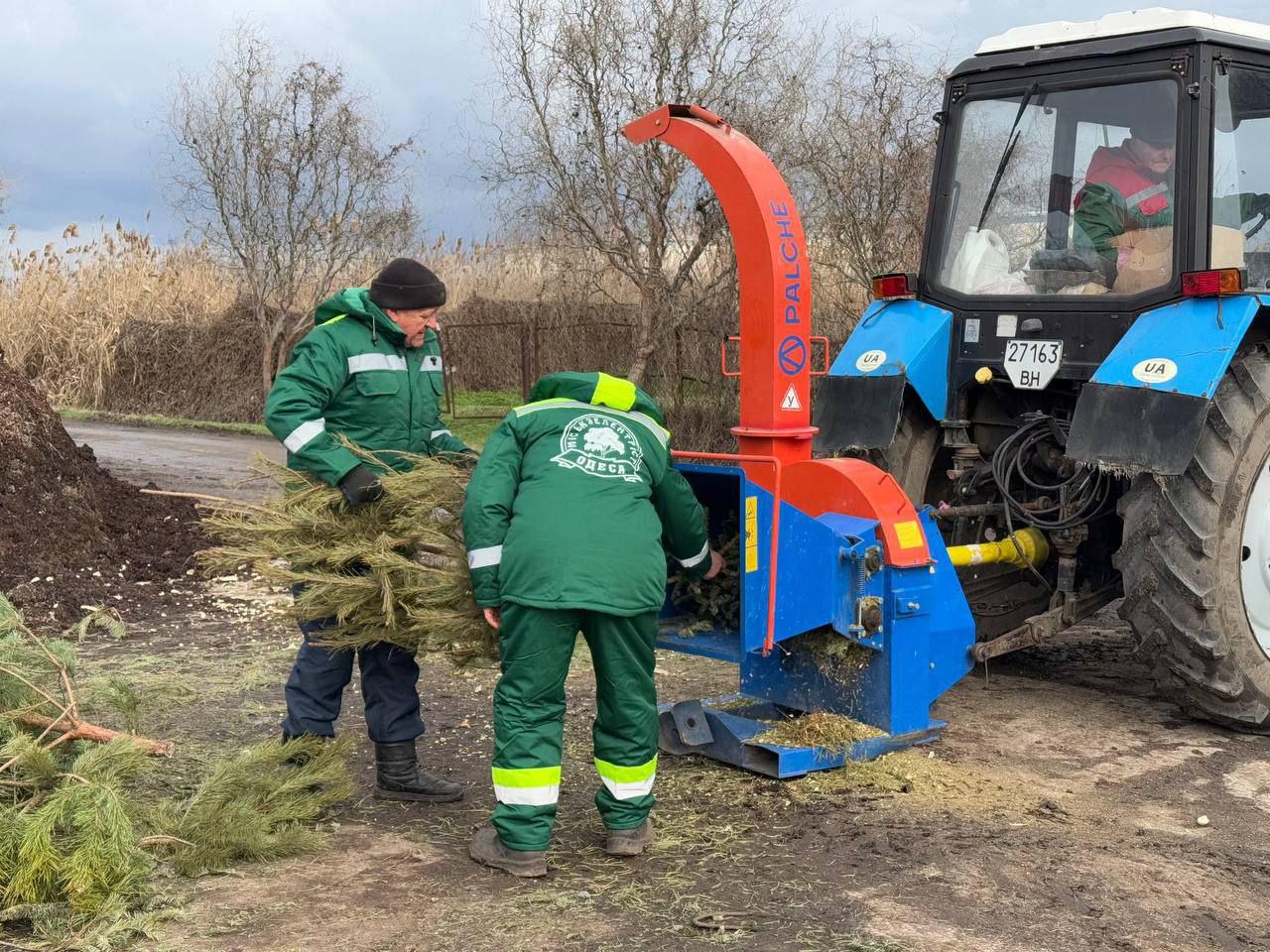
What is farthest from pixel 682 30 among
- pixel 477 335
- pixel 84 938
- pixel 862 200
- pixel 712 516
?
pixel 84 938

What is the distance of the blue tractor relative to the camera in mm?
5227

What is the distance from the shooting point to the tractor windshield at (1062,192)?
558 centimetres

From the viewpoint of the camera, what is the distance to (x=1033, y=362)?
5.82 metres

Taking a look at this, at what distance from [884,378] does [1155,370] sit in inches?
47.0

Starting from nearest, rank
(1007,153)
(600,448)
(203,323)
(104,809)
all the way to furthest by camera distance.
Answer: (104,809), (600,448), (1007,153), (203,323)

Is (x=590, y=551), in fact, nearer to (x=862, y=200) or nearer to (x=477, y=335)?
(x=862, y=200)

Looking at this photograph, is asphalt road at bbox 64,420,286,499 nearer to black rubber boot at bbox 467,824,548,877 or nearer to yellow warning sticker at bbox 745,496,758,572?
yellow warning sticker at bbox 745,496,758,572

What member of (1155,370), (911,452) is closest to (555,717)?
(911,452)

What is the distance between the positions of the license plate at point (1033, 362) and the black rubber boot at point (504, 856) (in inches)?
116

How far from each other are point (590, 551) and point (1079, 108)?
129 inches

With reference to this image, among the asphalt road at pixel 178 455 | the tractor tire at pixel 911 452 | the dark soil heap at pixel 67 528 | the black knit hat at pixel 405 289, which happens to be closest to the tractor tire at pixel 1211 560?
the tractor tire at pixel 911 452

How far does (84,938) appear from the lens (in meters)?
3.65

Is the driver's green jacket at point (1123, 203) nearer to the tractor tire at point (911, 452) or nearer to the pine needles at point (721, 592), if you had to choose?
the tractor tire at point (911, 452)

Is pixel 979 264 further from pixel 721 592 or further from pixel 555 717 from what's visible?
A: pixel 555 717
